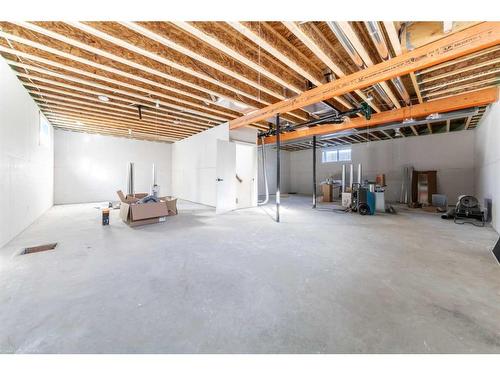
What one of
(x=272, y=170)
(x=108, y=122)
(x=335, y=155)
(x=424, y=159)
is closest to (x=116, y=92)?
(x=108, y=122)

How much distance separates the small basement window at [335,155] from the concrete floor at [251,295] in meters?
7.51

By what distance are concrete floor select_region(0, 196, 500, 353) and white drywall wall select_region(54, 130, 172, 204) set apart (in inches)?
204

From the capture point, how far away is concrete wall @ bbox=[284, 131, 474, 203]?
7.01 metres

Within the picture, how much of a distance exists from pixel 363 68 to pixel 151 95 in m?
4.16

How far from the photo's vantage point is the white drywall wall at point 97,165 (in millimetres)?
7061

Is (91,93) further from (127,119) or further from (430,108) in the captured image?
(430,108)

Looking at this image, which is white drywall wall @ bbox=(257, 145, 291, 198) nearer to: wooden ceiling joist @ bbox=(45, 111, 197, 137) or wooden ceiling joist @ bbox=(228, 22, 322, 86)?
wooden ceiling joist @ bbox=(45, 111, 197, 137)

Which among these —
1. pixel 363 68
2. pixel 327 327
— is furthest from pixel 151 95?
pixel 327 327

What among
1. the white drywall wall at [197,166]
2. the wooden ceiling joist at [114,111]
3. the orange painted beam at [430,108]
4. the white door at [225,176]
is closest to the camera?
the orange painted beam at [430,108]

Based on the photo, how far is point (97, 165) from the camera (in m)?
7.68

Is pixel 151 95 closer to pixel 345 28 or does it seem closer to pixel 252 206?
pixel 345 28

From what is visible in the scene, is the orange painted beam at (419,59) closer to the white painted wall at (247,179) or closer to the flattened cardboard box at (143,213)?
the white painted wall at (247,179)

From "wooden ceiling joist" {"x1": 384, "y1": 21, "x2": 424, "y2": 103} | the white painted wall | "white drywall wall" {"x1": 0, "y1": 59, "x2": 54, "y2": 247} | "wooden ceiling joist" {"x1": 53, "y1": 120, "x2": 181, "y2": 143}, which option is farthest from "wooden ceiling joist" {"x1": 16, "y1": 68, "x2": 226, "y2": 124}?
"wooden ceiling joist" {"x1": 384, "y1": 21, "x2": 424, "y2": 103}

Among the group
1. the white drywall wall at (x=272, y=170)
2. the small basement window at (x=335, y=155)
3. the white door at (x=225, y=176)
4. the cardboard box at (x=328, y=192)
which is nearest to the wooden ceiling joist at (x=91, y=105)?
the white door at (x=225, y=176)
